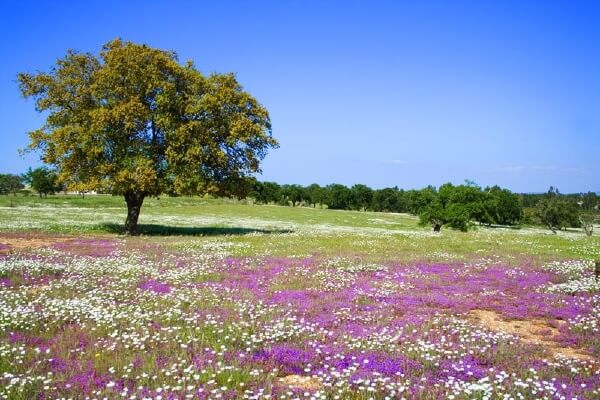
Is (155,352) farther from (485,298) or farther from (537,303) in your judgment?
(537,303)

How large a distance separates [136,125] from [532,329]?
33.8 meters

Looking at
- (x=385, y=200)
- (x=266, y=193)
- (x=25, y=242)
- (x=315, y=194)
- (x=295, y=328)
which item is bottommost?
(x=25, y=242)

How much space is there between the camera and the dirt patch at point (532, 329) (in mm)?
10859

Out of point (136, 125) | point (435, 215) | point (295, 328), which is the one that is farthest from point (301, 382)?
point (435, 215)

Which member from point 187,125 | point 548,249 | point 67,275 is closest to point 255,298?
point 67,275

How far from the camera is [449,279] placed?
1931cm

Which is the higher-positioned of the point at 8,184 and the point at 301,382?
the point at 8,184

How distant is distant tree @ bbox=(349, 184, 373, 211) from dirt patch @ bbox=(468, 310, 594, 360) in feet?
524

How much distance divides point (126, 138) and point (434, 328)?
3370 centimetres

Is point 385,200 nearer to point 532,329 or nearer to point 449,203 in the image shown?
point 449,203

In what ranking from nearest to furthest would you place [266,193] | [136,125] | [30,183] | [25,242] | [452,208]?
[25,242], [136,125], [452,208], [30,183], [266,193]

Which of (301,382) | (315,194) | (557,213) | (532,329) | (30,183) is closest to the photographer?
(301,382)

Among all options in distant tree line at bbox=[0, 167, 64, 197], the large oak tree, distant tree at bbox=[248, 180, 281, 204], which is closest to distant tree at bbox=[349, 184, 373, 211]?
distant tree at bbox=[248, 180, 281, 204]

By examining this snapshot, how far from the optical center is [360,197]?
570 feet
